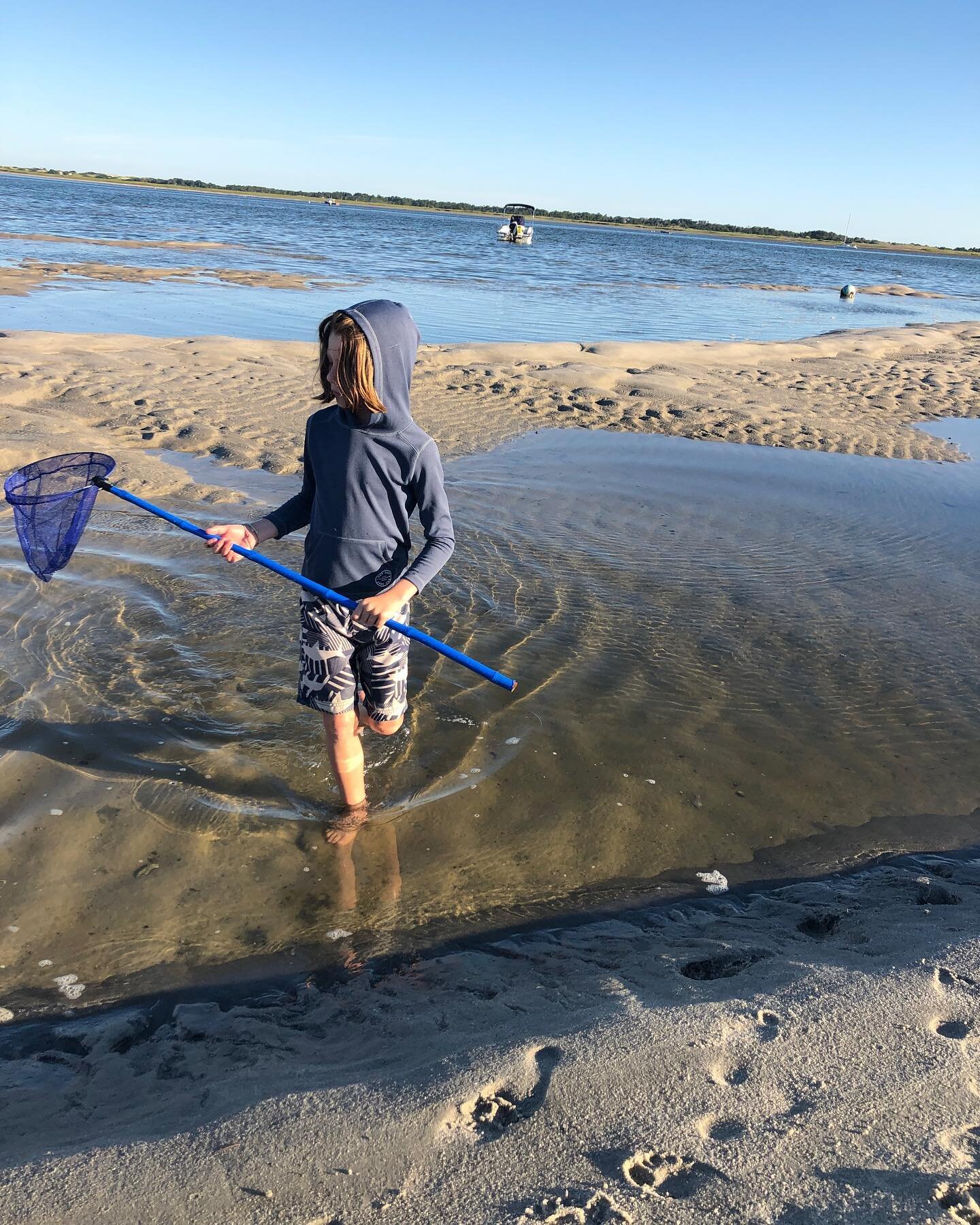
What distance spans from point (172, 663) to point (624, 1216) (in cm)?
349

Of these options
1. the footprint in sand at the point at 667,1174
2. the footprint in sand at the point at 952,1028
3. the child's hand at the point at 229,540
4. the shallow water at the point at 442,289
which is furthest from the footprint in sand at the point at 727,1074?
the shallow water at the point at 442,289

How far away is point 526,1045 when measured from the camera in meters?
2.05

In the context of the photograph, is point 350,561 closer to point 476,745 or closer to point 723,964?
point 476,745

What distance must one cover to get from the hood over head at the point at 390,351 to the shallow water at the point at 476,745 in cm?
Answer: 155

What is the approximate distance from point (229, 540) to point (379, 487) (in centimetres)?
55

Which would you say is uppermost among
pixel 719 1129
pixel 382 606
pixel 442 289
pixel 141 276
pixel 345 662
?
pixel 442 289

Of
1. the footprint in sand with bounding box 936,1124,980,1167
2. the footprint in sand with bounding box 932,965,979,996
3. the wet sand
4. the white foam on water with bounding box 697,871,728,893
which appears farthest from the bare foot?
the wet sand

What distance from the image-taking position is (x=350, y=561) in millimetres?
2973

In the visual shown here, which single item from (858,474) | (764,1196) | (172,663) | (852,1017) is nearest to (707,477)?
(858,474)

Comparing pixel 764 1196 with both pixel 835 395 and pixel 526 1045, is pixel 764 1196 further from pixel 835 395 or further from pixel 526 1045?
pixel 835 395

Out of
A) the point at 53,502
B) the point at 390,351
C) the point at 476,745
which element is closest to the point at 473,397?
the point at 476,745

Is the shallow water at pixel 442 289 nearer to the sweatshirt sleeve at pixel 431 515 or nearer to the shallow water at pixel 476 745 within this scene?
the shallow water at pixel 476 745

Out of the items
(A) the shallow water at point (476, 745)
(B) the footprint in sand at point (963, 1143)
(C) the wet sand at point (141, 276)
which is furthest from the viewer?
(C) the wet sand at point (141, 276)

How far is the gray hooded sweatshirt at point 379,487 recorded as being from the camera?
2756mm
